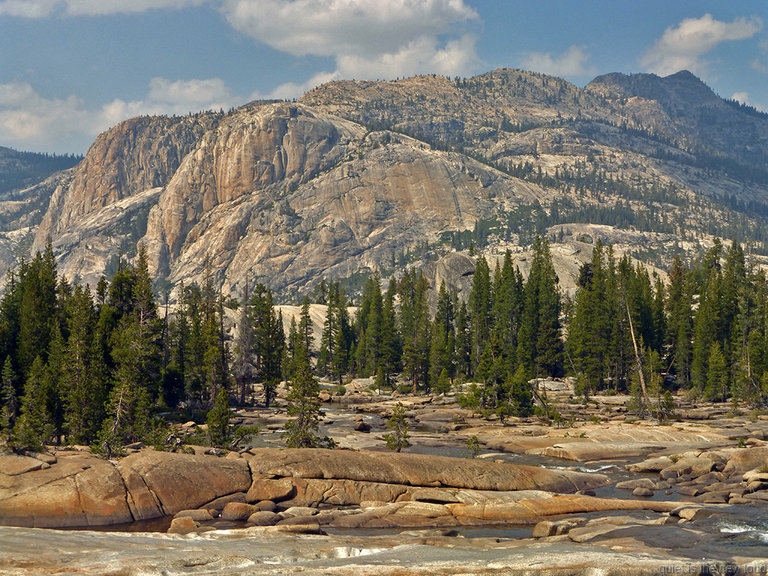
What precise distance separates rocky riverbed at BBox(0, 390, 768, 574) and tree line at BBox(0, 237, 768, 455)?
778 centimetres

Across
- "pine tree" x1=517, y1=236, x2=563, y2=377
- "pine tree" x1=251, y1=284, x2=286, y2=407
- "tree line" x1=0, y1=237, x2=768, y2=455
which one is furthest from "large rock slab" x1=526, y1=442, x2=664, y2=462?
"pine tree" x1=517, y1=236, x2=563, y2=377

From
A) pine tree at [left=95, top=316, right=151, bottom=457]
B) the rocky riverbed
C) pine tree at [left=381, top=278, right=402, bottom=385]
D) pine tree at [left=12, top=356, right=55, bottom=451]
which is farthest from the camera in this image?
pine tree at [left=381, top=278, right=402, bottom=385]

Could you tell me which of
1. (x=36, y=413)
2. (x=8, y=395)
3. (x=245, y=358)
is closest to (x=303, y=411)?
(x=36, y=413)

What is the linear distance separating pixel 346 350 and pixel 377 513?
116 meters

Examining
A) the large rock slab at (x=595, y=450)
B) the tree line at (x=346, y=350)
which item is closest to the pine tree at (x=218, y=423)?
the tree line at (x=346, y=350)

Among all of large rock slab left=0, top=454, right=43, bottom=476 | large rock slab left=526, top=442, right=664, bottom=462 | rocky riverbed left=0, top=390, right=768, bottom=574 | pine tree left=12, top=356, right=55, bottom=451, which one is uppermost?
pine tree left=12, top=356, right=55, bottom=451

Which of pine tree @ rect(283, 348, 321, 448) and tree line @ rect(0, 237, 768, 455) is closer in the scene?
pine tree @ rect(283, 348, 321, 448)

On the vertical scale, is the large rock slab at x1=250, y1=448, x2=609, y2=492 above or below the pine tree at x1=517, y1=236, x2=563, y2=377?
below

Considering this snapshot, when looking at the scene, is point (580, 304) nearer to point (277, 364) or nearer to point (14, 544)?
point (277, 364)

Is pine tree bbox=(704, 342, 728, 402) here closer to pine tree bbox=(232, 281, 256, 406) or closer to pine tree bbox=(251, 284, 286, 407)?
pine tree bbox=(251, 284, 286, 407)

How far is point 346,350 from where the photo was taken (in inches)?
5925

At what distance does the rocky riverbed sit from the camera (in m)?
24.0

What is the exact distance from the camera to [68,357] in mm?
60656

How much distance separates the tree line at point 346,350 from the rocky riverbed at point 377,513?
7.78 metres
